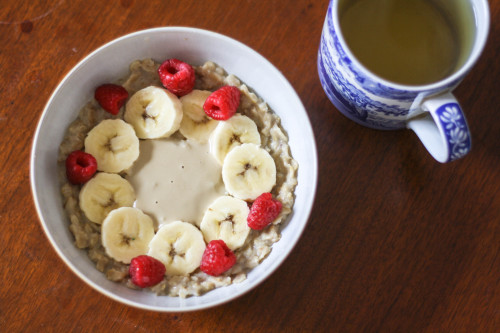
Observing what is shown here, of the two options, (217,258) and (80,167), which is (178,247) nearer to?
(217,258)

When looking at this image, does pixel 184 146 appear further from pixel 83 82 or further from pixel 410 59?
pixel 410 59

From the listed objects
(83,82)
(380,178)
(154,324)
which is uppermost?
(83,82)

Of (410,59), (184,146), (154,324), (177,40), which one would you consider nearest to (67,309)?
(154,324)

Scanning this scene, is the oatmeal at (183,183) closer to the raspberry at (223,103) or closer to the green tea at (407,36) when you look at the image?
the raspberry at (223,103)

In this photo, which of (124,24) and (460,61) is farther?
(124,24)

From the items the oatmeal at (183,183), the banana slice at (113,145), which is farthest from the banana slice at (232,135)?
the banana slice at (113,145)

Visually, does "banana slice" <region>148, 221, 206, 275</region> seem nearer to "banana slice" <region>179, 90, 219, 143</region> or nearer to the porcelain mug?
"banana slice" <region>179, 90, 219, 143</region>

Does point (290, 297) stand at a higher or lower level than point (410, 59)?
lower
